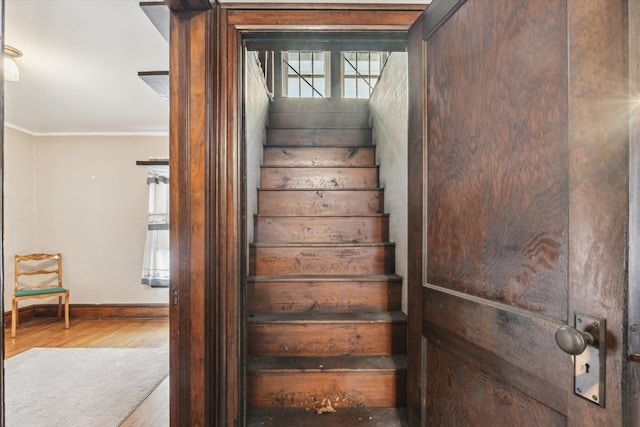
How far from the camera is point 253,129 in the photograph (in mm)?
2719

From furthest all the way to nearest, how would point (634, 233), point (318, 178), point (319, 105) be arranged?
point (319, 105) → point (318, 178) → point (634, 233)

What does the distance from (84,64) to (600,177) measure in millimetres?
3224

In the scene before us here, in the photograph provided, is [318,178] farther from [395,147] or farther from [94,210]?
[94,210]

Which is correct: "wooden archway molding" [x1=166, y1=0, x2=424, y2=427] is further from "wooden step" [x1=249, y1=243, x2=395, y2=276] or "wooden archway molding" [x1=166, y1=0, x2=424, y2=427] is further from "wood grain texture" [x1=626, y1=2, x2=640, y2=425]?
"wood grain texture" [x1=626, y1=2, x2=640, y2=425]

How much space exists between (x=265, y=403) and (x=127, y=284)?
349 cm

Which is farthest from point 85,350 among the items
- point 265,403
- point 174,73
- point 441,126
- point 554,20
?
point 554,20

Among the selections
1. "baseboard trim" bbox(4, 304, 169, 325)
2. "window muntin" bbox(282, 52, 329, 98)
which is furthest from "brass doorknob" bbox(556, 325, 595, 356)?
"window muntin" bbox(282, 52, 329, 98)

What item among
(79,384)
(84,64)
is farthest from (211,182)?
(79,384)

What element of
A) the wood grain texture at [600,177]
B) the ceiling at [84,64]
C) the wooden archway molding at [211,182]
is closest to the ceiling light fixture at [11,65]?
the ceiling at [84,64]

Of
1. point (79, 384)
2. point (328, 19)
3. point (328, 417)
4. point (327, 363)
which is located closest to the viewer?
point (328, 19)

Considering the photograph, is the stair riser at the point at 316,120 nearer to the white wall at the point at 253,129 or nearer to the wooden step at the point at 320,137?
the wooden step at the point at 320,137

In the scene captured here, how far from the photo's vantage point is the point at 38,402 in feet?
7.97

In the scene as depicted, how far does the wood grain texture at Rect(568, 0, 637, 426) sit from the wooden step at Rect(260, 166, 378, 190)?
7.39ft

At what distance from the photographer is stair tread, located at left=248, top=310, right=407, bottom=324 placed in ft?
6.79
